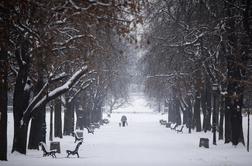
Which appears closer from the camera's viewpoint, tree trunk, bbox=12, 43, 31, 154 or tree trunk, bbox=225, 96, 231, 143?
tree trunk, bbox=12, 43, 31, 154

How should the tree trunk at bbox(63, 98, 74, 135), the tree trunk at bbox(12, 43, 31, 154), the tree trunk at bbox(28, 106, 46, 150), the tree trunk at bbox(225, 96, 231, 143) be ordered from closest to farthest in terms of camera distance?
1. the tree trunk at bbox(12, 43, 31, 154)
2. the tree trunk at bbox(28, 106, 46, 150)
3. the tree trunk at bbox(225, 96, 231, 143)
4. the tree trunk at bbox(63, 98, 74, 135)

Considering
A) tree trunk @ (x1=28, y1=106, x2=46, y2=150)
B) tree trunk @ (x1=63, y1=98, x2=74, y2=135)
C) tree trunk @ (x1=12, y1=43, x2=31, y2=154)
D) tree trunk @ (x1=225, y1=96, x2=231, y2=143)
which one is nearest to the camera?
tree trunk @ (x1=12, y1=43, x2=31, y2=154)

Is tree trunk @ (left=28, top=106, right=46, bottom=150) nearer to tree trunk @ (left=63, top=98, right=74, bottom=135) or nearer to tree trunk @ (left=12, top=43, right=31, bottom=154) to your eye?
tree trunk @ (left=12, top=43, right=31, bottom=154)

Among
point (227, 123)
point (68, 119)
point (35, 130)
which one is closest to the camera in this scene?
point (35, 130)

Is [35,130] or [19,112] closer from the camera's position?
[19,112]

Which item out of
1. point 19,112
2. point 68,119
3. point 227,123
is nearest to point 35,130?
point 19,112

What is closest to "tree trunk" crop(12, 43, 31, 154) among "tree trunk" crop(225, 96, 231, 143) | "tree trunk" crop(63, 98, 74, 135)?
"tree trunk" crop(225, 96, 231, 143)

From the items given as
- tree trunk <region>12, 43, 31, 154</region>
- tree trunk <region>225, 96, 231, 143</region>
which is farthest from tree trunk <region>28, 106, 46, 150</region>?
tree trunk <region>225, 96, 231, 143</region>

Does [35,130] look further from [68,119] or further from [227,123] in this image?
[68,119]

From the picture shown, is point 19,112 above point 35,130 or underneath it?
above

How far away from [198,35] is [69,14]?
1605 cm

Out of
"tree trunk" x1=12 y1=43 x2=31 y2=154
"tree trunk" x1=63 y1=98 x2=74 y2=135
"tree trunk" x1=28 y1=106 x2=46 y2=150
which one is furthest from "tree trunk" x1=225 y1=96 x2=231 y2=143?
"tree trunk" x1=63 y1=98 x2=74 y2=135

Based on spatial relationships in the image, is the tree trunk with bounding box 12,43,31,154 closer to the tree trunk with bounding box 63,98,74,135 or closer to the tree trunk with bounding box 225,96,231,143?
the tree trunk with bounding box 225,96,231,143

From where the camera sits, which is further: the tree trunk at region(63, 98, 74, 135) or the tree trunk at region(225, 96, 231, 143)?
the tree trunk at region(63, 98, 74, 135)
